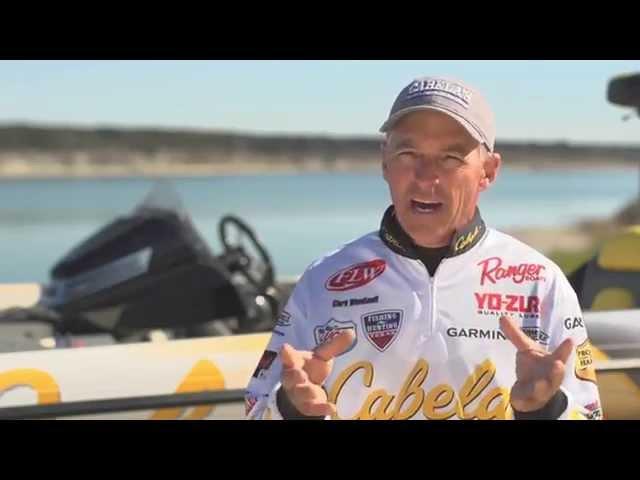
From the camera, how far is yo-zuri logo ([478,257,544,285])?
1.54 m

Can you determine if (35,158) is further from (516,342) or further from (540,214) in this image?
(516,342)

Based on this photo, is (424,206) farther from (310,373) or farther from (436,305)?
(310,373)

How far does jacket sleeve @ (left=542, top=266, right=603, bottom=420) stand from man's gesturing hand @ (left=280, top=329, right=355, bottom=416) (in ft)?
1.01

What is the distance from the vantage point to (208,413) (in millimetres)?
2480

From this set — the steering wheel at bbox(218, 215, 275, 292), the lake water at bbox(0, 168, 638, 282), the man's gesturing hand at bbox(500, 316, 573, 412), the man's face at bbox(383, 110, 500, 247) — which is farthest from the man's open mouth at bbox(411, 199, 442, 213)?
the lake water at bbox(0, 168, 638, 282)

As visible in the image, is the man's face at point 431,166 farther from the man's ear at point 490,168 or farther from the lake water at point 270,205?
the lake water at point 270,205

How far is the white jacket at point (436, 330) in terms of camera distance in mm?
1530

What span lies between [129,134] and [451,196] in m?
21.3

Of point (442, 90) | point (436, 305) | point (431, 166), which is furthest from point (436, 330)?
point (442, 90)

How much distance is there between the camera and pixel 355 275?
1.57m

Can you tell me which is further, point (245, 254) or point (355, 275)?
point (245, 254)

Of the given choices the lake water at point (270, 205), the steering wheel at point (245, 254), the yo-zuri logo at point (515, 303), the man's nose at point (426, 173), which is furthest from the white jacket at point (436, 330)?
the lake water at point (270, 205)

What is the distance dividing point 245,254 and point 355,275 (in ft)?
6.39

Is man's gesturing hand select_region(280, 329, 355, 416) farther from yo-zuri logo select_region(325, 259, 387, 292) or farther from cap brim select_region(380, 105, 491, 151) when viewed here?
cap brim select_region(380, 105, 491, 151)
